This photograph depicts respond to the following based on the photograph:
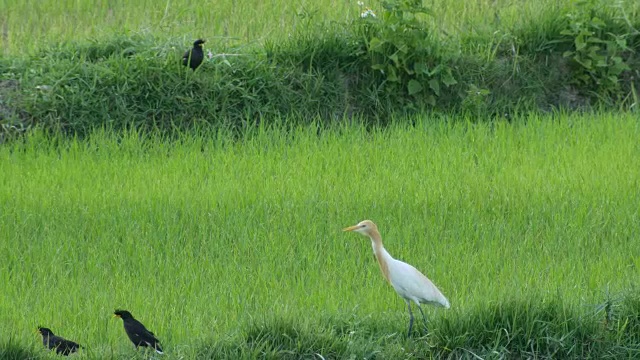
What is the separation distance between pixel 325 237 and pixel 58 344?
1.85 meters

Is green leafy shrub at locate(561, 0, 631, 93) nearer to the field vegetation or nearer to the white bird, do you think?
→ the field vegetation

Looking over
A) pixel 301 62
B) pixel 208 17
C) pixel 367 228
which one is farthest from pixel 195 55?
pixel 367 228

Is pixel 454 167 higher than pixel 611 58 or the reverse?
the reverse

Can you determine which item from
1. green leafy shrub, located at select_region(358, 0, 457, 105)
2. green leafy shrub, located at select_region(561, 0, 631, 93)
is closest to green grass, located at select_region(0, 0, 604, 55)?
green leafy shrub, located at select_region(561, 0, 631, 93)

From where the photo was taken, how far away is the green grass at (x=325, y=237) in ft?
17.6

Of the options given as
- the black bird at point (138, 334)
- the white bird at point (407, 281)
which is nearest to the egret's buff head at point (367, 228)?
the white bird at point (407, 281)

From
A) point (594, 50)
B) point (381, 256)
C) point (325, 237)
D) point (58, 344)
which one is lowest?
point (58, 344)

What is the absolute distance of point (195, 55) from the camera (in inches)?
337

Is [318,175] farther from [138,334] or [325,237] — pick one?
[138,334]

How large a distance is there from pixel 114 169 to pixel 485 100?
9.74ft

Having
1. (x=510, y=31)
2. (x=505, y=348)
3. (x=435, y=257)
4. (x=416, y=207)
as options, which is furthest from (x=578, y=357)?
(x=510, y=31)

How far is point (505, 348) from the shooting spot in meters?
5.33

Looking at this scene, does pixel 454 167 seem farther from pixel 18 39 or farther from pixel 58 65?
pixel 18 39

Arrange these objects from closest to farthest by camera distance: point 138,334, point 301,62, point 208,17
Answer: point 138,334 < point 301,62 < point 208,17
